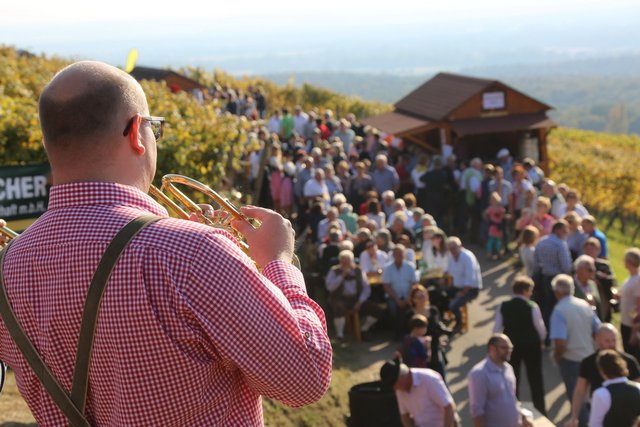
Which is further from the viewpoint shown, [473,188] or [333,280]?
[473,188]

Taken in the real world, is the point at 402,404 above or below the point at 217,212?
below

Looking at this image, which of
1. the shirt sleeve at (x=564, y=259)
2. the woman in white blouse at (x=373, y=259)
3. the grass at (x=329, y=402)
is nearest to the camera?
the grass at (x=329, y=402)

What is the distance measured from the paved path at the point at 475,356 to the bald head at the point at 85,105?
7.54m

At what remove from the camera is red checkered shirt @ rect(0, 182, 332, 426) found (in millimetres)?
1788

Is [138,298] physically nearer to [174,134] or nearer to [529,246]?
[174,134]

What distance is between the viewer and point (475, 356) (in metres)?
10.6

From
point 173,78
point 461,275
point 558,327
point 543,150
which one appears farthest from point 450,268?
point 173,78

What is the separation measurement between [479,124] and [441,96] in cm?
202

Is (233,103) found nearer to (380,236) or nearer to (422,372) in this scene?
(380,236)

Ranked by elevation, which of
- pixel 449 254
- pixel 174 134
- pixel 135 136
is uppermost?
pixel 135 136

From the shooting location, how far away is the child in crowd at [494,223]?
14.3m

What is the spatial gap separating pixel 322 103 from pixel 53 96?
3288cm

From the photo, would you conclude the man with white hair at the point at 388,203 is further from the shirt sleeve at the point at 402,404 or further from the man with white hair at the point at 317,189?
the shirt sleeve at the point at 402,404

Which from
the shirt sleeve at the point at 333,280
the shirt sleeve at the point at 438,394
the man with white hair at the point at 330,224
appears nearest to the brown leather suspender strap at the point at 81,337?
the shirt sleeve at the point at 438,394
